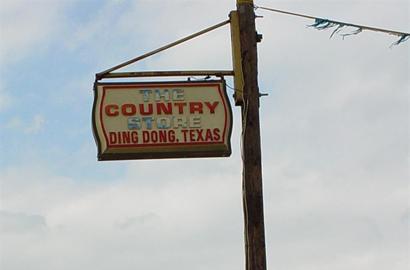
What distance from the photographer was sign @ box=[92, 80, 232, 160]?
10672 millimetres

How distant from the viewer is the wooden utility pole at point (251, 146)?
1022cm

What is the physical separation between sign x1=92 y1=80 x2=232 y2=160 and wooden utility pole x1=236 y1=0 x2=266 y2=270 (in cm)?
33

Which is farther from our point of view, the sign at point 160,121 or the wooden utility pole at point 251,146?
the sign at point 160,121

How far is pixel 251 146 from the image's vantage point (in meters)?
10.5

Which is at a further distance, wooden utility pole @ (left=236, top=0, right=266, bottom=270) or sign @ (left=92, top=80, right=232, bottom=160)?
sign @ (left=92, top=80, right=232, bottom=160)

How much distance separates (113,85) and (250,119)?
179cm

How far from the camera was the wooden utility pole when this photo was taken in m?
10.2

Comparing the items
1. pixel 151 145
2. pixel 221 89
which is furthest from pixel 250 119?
pixel 151 145

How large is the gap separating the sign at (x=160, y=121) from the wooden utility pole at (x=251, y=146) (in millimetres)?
333

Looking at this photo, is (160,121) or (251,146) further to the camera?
(160,121)

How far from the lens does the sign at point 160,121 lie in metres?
10.7

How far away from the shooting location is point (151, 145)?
10.7m

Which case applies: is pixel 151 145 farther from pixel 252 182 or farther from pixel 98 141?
pixel 252 182

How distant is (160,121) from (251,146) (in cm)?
120
